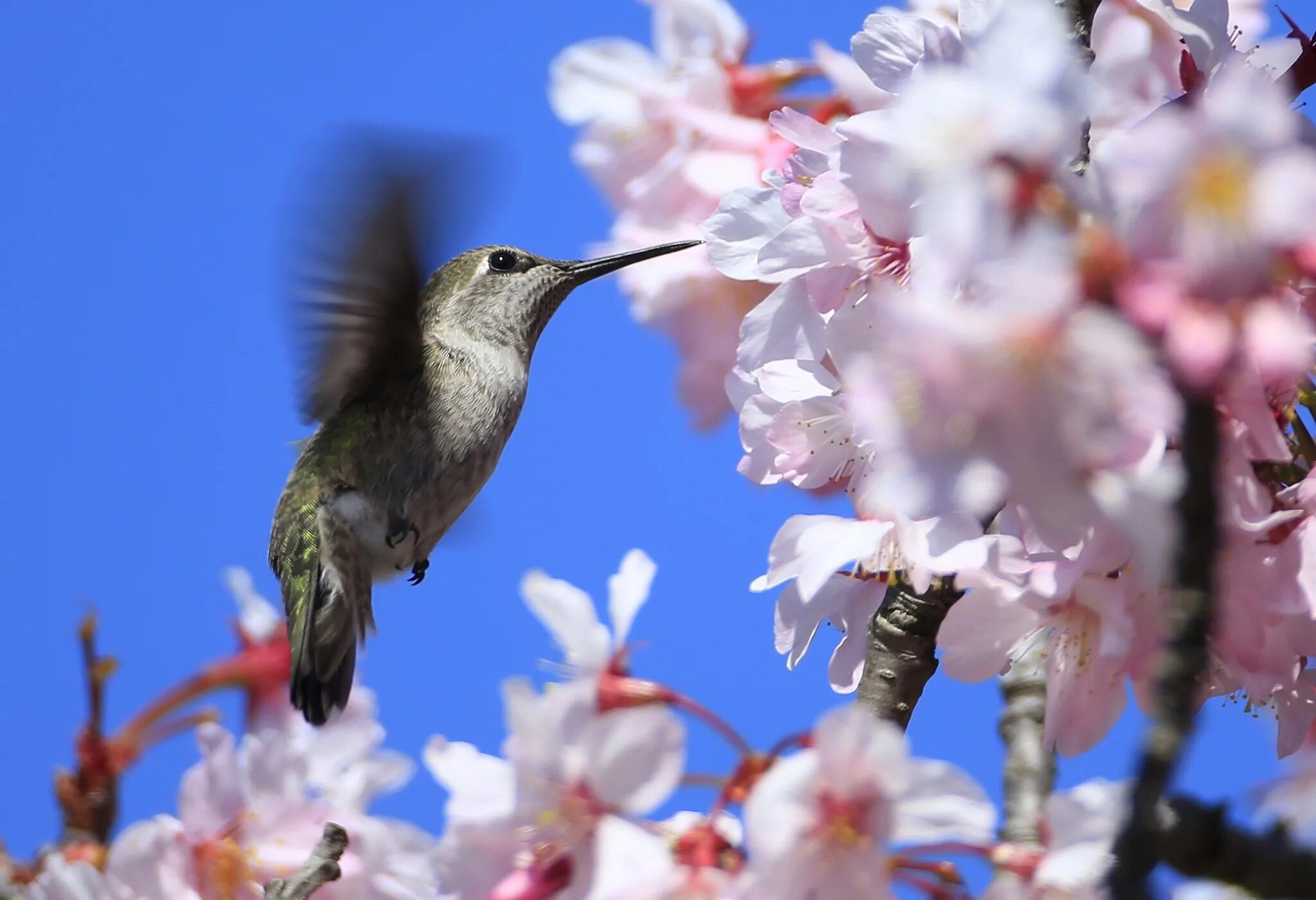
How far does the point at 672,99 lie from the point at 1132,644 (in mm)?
2093

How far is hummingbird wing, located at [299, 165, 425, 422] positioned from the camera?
2.79 meters

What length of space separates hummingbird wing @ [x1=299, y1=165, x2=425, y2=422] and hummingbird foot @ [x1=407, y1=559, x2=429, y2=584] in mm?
425

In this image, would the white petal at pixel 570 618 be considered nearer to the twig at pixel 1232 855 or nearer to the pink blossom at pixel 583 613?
the pink blossom at pixel 583 613

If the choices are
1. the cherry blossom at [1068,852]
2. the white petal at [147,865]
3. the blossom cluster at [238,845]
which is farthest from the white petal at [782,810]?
the white petal at [147,865]

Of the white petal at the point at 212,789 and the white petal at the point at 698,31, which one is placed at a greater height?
the white petal at the point at 698,31

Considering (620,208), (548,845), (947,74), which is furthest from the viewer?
(620,208)

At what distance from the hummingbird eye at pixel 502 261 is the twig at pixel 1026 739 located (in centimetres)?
168

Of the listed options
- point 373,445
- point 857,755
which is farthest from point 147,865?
point 857,755

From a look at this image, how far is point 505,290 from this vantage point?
12.2ft

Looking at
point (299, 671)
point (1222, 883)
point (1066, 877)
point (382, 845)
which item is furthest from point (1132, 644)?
point (299, 671)

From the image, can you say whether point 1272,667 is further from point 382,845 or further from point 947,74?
point 382,845

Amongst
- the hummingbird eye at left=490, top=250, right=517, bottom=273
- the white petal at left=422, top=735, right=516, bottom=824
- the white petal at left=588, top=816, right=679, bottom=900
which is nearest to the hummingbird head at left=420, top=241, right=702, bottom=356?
the hummingbird eye at left=490, top=250, right=517, bottom=273

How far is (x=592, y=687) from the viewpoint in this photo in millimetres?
1601

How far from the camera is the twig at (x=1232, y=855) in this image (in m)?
1.24
